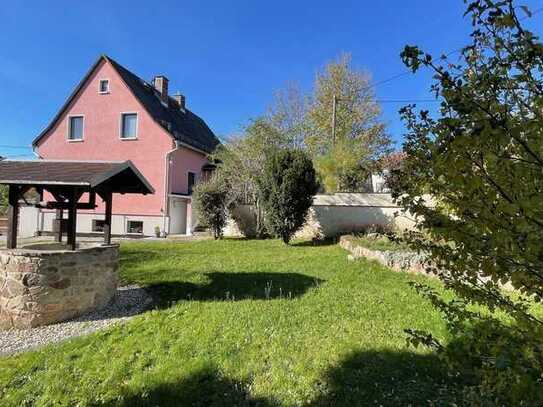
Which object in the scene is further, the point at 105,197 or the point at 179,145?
the point at 179,145

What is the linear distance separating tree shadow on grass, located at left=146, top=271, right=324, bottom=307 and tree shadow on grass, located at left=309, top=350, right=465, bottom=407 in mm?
2626

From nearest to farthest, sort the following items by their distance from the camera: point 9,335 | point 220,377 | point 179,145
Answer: point 220,377, point 9,335, point 179,145

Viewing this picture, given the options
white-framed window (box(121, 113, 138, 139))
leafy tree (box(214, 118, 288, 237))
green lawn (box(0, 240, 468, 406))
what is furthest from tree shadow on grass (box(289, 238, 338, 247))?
white-framed window (box(121, 113, 138, 139))

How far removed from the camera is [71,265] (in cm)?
585

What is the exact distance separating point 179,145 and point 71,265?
14401 millimetres

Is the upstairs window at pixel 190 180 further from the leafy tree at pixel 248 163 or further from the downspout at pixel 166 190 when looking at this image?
the leafy tree at pixel 248 163

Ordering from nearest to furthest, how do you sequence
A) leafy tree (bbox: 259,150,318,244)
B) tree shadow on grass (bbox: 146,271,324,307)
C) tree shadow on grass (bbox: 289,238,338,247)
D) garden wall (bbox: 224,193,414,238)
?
tree shadow on grass (bbox: 146,271,324,307)
leafy tree (bbox: 259,150,318,244)
tree shadow on grass (bbox: 289,238,338,247)
garden wall (bbox: 224,193,414,238)

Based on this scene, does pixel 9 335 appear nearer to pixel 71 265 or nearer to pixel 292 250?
pixel 71 265

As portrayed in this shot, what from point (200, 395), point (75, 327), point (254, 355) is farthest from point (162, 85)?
point (200, 395)

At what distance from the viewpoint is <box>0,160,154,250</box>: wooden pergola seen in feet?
19.6

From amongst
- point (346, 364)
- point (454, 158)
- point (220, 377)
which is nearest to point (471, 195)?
point (454, 158)

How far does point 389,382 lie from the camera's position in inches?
133

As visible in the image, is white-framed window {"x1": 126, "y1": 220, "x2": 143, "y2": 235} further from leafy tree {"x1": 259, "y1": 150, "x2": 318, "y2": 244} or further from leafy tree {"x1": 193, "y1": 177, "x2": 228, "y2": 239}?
leafy tree {"x1": 259, "y1": 150, "x2": 318, "y2": 244}

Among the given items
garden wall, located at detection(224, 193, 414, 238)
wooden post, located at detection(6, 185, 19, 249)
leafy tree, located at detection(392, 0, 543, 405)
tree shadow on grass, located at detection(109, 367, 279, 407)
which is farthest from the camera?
garden wall, located at detection(224, 193, 414, 238)
